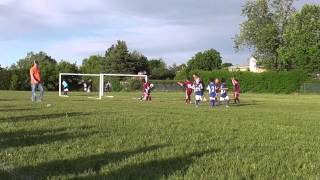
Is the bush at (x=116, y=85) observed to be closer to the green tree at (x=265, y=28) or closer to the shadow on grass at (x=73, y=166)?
the green tree at (x=265, y=28)

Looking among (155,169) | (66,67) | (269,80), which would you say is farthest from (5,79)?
(155,169)

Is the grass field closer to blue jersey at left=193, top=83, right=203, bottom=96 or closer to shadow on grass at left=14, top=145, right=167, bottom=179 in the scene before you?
shadow on grass at left=14, top=145, right=167, bottom=179

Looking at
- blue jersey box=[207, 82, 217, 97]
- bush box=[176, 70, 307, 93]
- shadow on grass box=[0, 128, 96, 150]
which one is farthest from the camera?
bush box=[176, 70, 307, 93]

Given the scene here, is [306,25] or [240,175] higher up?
[306,25]

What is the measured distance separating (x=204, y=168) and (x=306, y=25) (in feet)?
320

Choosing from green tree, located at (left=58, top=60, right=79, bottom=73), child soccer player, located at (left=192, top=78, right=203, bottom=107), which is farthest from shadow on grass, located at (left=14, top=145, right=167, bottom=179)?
green tree, located at (left=58, top=60, right=79, bottom=73)

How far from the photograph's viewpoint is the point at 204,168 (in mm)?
8641

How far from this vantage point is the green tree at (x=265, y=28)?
336 ft

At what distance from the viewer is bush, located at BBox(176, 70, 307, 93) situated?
78.5 m

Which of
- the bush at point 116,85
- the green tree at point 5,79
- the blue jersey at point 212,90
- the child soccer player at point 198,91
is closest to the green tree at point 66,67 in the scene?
the green tree at point 5,79

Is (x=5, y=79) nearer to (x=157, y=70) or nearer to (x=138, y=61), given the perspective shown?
(x=138, y=61)

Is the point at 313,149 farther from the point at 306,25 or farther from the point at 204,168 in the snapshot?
the point at 306,25

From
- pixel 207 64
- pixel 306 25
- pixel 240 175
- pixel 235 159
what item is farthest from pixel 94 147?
pixel 207 64

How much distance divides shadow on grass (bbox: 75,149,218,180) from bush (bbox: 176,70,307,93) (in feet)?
232
